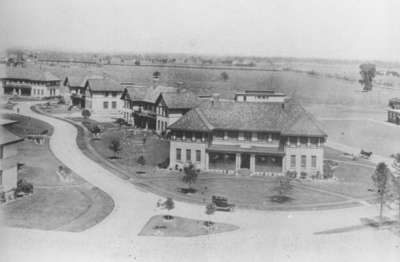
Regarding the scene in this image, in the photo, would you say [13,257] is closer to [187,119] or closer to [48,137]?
[48,137]

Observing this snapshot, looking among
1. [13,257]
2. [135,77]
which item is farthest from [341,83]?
[13,257]

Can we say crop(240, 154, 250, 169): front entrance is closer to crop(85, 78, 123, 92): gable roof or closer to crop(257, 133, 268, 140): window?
crop(257, 133, 268, 140): window

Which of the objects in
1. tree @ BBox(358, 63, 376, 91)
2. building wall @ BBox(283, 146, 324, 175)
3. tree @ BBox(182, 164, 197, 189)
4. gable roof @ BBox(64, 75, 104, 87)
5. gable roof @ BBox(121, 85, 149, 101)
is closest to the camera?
tree @ BBox(182, 164, 197, 189)

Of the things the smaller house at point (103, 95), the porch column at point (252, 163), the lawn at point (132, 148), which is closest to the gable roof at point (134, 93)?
the smaller house at point (103, 95)

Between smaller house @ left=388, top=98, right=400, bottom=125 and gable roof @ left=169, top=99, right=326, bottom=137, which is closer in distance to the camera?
gable roof @ left=169, top=99, right=326, bottom=137

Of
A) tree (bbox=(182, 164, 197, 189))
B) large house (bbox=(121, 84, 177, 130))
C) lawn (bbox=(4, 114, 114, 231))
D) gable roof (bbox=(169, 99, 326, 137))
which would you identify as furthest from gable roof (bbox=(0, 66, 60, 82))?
tree (bbox=(182, 164, 197, 189))

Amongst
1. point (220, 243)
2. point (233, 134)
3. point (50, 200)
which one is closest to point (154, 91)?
point (233, 134)
